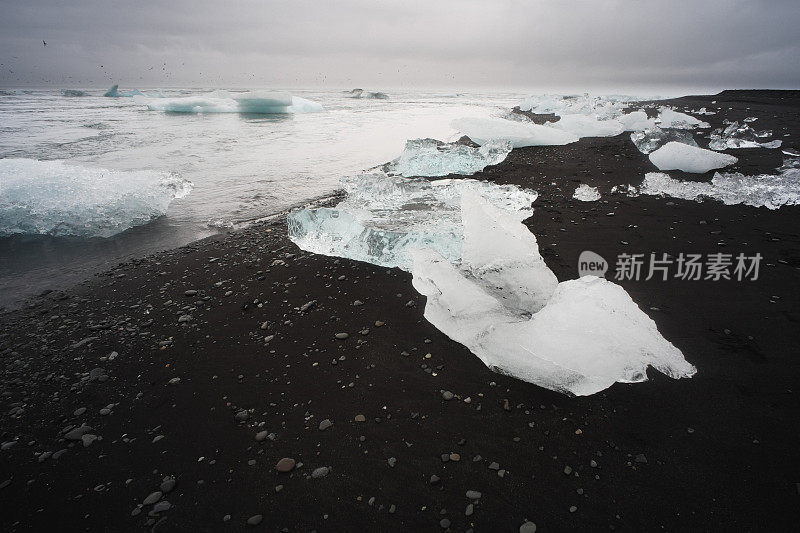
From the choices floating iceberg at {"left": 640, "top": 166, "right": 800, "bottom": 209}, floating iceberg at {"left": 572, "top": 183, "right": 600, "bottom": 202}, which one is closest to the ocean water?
floating iceberg at {"left": 572, "top": 183, "right": 600, "bottom": 202}

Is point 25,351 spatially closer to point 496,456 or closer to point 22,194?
point 496,456

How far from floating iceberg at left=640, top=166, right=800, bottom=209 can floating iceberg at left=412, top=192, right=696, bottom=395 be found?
3985mm

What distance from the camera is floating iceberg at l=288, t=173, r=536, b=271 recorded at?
389 centimetres

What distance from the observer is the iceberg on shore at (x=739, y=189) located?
4922 mm

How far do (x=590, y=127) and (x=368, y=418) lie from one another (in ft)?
39.9

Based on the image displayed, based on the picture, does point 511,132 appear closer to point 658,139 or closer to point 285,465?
point 658,139

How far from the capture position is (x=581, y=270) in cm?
367

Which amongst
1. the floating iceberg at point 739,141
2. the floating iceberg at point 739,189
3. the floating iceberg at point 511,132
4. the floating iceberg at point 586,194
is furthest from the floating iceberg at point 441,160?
the floating iceberg at point 739,141

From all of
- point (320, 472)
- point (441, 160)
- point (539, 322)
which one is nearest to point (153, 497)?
point (320, 472)

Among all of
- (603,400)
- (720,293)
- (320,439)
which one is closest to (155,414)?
(320,439)

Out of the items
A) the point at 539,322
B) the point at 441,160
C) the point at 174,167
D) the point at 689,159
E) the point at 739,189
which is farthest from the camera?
the point at 174,167

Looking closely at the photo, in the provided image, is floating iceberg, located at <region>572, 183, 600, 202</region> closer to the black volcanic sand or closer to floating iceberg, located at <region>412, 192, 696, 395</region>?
the black volcanic sand

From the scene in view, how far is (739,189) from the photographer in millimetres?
5223

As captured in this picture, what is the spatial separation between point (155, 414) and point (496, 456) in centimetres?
218
